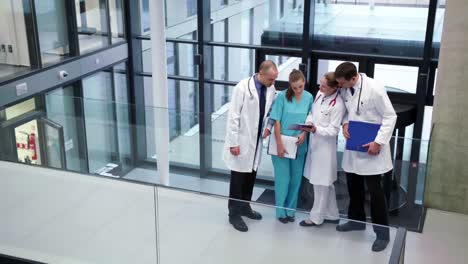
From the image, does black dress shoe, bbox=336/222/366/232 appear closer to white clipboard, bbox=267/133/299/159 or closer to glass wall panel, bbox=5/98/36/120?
white clipboard, bbox=267/133/299/159

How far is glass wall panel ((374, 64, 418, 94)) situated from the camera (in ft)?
31.6

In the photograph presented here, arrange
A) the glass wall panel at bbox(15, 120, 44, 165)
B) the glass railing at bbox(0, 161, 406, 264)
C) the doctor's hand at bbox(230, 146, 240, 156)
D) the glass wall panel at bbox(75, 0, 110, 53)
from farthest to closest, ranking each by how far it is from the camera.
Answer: the glass wall panel at bbox(75, 0, 110, 53) < the glass wall panel at bbox(15, 120, 44, 165) < the doctor's hand at bbox(230, 146, 240, 156) < the glass railing at bbox(0, 161, 406, 264)

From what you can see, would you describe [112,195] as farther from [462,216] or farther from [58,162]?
[462,216]

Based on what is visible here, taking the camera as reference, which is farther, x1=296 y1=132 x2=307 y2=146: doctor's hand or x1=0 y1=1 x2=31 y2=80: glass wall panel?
x1=0 y1=1 x2=31 y2=80: glass wall panel

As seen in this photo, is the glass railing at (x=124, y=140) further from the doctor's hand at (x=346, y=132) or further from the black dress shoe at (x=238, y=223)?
the black dress shoe at (x=238, y=223)

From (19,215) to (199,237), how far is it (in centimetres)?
218

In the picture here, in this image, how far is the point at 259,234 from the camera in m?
5.55

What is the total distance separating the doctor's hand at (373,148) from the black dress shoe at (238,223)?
1.39 metres

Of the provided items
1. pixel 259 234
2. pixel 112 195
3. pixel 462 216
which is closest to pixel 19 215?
pixel 112 195

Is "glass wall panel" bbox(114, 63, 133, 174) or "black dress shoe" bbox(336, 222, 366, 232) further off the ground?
"black dress shoe" bbox(336, 222, 366, 232)

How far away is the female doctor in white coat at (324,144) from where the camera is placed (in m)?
5.92

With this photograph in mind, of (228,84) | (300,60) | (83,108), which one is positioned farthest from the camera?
(228,84)

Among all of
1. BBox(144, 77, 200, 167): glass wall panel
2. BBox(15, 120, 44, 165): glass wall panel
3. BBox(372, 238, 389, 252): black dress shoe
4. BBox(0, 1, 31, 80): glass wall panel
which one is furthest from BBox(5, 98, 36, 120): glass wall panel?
BBox(372, 238, 389, 252): black dress shoe

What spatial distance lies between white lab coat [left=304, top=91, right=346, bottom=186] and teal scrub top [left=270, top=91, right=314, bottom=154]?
0.23 ft
